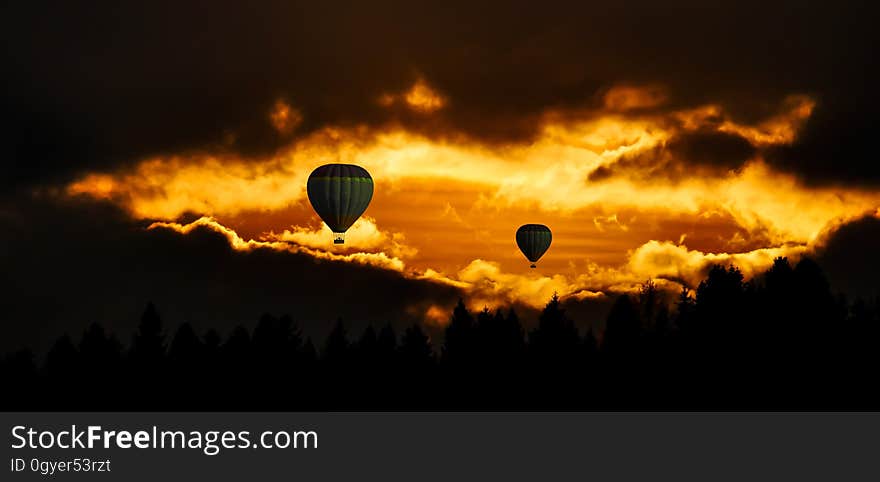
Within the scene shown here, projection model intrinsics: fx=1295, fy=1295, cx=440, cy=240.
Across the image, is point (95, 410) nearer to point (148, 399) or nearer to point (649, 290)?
point (148, 399)

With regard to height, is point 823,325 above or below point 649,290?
below

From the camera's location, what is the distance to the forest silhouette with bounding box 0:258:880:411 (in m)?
138

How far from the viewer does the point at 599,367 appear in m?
170

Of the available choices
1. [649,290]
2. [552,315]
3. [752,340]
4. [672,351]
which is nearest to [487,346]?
[552,315]

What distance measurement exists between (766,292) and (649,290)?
45.7m

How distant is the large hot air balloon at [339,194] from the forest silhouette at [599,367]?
36.1 metres

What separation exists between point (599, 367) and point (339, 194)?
42.1 meters

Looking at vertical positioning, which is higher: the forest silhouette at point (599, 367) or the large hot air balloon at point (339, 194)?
the large hot air balloon at point (339, 194)

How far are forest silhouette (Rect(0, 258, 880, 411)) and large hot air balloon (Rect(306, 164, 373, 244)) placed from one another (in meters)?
36.1

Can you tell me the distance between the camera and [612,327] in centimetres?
17838

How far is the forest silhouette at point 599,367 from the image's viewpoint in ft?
454

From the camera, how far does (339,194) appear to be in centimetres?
15612

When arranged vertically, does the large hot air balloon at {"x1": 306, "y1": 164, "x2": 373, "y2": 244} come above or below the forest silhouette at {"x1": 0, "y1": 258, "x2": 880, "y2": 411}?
above

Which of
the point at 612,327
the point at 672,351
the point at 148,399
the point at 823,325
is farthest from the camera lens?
the point at 148,399
